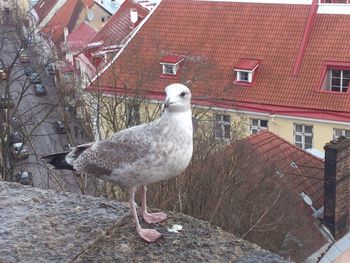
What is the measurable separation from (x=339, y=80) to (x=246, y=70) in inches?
119

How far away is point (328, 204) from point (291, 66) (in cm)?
846

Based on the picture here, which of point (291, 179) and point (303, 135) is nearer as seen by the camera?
point (291, 179)

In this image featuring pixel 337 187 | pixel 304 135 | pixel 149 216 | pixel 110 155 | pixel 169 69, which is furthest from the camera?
pixel 169 69

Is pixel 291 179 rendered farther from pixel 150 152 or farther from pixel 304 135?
pixel 150 152

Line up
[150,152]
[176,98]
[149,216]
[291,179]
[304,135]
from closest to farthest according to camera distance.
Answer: [176,98] → [150,152] → [149,216] → [291,179] → [304,135]

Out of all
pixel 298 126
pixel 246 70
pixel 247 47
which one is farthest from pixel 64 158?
pixel 247 47

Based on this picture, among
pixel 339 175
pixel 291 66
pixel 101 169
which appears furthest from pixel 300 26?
pixel 101 169

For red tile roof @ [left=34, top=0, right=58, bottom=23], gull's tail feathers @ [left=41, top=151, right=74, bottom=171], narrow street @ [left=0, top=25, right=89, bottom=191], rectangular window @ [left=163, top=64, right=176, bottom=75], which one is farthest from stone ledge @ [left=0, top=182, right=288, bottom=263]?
red tile roof @ [left=34, top=0, right=58, bottom=23]

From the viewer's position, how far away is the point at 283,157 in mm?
15969

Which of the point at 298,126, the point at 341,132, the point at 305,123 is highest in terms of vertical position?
the point at 305,123

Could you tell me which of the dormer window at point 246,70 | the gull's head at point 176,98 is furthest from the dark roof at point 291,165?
the gull's head at point 176,98

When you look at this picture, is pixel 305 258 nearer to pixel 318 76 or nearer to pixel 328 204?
pixel 328 204

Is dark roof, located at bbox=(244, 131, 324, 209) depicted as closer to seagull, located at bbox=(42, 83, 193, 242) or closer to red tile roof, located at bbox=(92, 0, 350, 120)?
red tile roof, located at bbox=(92, 0, 350, 120)

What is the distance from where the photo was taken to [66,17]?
4031 centimetres
